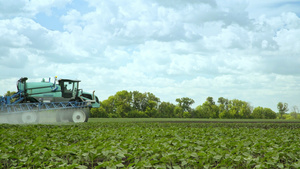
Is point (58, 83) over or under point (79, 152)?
over

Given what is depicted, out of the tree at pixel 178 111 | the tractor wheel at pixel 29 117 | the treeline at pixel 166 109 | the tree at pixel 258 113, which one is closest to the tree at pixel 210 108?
the treeline at pixel 166 109

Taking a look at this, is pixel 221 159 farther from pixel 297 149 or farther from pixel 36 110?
pixel 36 110

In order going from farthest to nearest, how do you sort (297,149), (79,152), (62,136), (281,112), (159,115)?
(281,112)
(159,115)
(62,136)
(297,149)
(79,152)

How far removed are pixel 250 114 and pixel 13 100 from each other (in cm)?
5131

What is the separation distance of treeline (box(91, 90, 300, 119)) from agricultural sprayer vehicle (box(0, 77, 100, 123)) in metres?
20.8

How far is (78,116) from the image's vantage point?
19859mm

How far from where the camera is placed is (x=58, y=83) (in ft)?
66.8

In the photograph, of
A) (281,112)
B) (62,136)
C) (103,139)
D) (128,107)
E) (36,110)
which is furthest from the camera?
(281,112)

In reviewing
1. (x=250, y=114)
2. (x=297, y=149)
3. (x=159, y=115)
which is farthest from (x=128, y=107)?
(x=297, y=149)

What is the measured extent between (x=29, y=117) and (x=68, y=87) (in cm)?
341

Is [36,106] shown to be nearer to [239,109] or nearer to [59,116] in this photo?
[59,116]

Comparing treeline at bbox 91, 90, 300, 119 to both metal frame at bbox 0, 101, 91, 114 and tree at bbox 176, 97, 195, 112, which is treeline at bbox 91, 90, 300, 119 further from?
metal frame at bbox 0, 101, 91, 114

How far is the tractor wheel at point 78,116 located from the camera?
19727 millimetres

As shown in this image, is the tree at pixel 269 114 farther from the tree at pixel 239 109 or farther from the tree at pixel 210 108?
the tree at pixel 210 108
